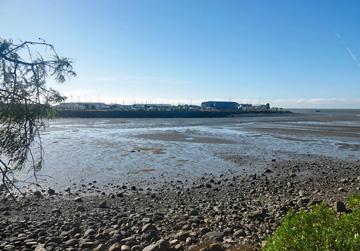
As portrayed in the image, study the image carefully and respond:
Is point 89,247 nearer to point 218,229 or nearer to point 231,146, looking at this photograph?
point 218,229

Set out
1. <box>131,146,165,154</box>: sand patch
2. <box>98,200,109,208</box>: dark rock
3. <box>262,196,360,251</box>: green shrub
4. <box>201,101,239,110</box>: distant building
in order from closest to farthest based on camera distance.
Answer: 1. <box>262,196,360,251</box>: green shrub
2. <box>98,200,109,208</box>: dark rock
3. <box>131,146,165,154</box>: sand patch
4. <box>201,101,239,110</box>: distant building

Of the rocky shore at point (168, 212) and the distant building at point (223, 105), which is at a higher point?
the distant building at point (223, 105)

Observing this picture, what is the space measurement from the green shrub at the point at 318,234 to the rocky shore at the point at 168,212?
134 inches

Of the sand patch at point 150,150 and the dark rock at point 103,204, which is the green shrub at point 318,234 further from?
the sand patch at point 150,150

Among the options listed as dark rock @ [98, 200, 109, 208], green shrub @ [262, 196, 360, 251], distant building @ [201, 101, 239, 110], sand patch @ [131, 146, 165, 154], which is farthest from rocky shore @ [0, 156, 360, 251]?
distant building @ [201, 101, 239, 110]

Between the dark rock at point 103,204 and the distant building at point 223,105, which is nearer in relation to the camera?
the dark rock at point 103,204

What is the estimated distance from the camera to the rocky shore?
994 centimetres

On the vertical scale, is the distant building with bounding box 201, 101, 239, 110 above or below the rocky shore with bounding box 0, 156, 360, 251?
above

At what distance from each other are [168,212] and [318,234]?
27.8ft

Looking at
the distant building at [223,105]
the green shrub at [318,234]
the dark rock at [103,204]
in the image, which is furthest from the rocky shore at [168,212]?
the distant building at [223,105]

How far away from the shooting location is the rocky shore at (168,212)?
9938 mm

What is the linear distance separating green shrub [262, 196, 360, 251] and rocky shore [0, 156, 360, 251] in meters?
3.40

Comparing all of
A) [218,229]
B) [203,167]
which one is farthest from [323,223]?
[203,167]

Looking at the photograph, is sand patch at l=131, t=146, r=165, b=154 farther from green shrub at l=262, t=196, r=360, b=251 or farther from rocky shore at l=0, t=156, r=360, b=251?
green shrub at l=262, t=196, r=360, b=251
